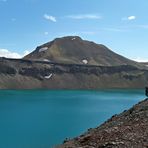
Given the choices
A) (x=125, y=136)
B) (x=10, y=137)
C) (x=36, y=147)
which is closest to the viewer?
(x=125, y=136)

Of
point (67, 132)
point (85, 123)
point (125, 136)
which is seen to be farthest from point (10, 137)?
point (125, 136)

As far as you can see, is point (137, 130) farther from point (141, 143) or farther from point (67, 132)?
point (67, 132)

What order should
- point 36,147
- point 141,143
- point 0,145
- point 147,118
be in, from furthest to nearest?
1. point 0,145
2. point 36,147
3. point 147,118
4. point 141,143

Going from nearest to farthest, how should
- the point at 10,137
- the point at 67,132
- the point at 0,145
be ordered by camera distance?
the point at 0,145
the point at 10,137
the point at 67,132

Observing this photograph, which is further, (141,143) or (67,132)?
(67,132)

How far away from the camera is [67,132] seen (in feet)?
212

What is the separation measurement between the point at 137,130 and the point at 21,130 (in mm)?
52337

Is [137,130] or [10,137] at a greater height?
[137,130]

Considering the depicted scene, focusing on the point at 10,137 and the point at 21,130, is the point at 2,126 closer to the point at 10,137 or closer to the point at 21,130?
the point at 21,130

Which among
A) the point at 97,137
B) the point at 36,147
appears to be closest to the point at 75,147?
the point at 97,137

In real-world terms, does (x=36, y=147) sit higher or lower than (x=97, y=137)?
lower

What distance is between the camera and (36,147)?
4788cm

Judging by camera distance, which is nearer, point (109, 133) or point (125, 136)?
point (125, 136)

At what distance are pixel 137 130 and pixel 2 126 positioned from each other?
60482mm
